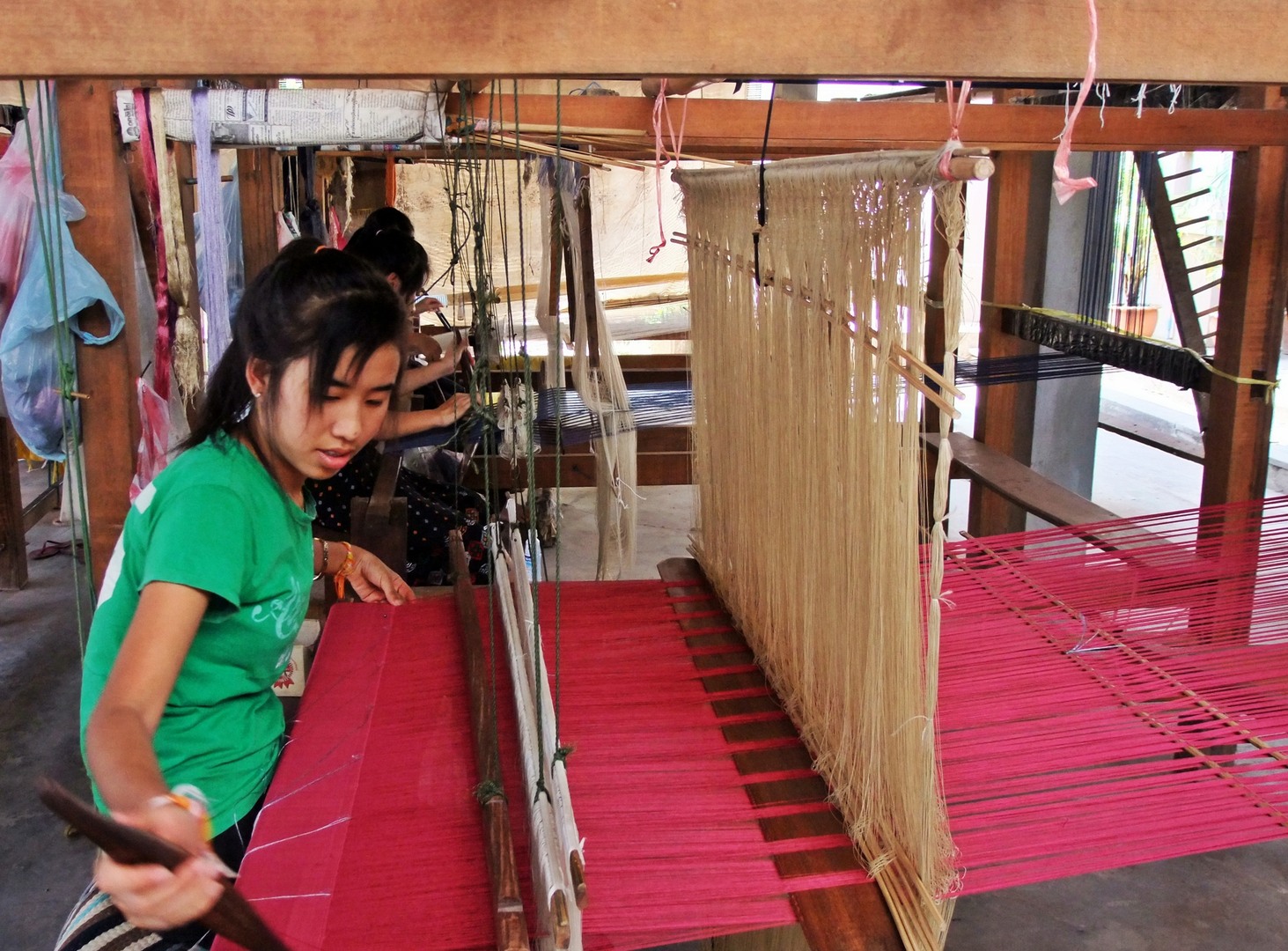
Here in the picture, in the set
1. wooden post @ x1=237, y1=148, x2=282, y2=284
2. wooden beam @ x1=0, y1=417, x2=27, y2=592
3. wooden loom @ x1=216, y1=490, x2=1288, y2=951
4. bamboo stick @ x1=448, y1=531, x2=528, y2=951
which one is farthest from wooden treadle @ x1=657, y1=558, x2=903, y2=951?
wooden beam @ x1=0, y1=417, x2=27, y2=592

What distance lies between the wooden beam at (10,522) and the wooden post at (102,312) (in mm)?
2565

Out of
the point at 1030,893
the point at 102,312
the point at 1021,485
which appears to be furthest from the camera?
→ the point at 1021,485

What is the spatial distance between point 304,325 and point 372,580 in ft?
3.09

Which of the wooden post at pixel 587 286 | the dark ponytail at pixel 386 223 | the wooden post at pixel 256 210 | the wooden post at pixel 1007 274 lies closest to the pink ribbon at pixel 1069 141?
the wooden post at pixel 587 286

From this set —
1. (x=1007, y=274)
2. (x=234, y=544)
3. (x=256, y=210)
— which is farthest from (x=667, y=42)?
(x=256, y=210)

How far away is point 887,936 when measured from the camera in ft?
4.33

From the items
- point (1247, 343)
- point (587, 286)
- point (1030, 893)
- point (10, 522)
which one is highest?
point (587, 286)

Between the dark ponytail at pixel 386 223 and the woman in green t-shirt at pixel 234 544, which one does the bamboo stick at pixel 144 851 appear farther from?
the dark ponytail at pixel 386 223

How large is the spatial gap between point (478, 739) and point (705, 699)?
0.45 meters

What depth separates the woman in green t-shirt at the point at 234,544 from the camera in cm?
116

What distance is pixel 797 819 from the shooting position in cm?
156

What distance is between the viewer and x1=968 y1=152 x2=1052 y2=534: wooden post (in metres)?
3.58

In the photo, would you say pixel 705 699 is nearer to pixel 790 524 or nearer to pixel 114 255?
pixel 790 524

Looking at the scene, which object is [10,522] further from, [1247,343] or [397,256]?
[1247,343]
